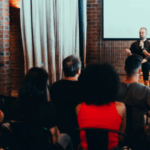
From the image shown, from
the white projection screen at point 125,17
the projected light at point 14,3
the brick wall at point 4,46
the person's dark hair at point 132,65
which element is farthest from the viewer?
the white projection screen at point 125,17

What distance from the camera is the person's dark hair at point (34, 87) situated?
1.50 meters

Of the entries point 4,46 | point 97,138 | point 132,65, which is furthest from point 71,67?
point 4,46

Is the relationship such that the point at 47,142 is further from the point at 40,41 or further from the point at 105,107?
the point at 40,41

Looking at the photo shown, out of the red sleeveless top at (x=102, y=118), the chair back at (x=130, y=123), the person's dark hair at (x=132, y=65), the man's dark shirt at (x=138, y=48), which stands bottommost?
the chair back at (x=130, y=123)

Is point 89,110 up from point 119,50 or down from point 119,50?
down

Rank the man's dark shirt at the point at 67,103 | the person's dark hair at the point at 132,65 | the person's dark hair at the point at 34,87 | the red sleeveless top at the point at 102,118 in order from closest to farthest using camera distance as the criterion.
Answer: the red sleeveless top at the point at 102,118
the person's dark hair at the point at 34,87
the man's dark shirt at the point at 67,103
the person's dark hair at the point at 132,65

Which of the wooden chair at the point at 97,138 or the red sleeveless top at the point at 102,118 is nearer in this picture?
the wooden chair at the point at 97,138

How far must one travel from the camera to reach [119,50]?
5.09 m

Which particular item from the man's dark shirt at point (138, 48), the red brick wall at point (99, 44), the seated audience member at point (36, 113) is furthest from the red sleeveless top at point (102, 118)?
the red brick wall at point (99, 44)

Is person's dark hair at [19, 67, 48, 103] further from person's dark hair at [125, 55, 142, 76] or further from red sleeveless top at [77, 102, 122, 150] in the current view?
person's dark hair at [125, 55, 142, 76]

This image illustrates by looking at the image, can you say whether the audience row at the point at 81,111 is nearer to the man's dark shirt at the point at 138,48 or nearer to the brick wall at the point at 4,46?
the brick wall at the point at 4,46

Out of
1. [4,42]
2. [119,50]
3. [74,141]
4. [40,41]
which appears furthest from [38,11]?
[119,50]

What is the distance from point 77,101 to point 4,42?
1724mm

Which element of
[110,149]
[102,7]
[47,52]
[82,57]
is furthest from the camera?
[102,7]
